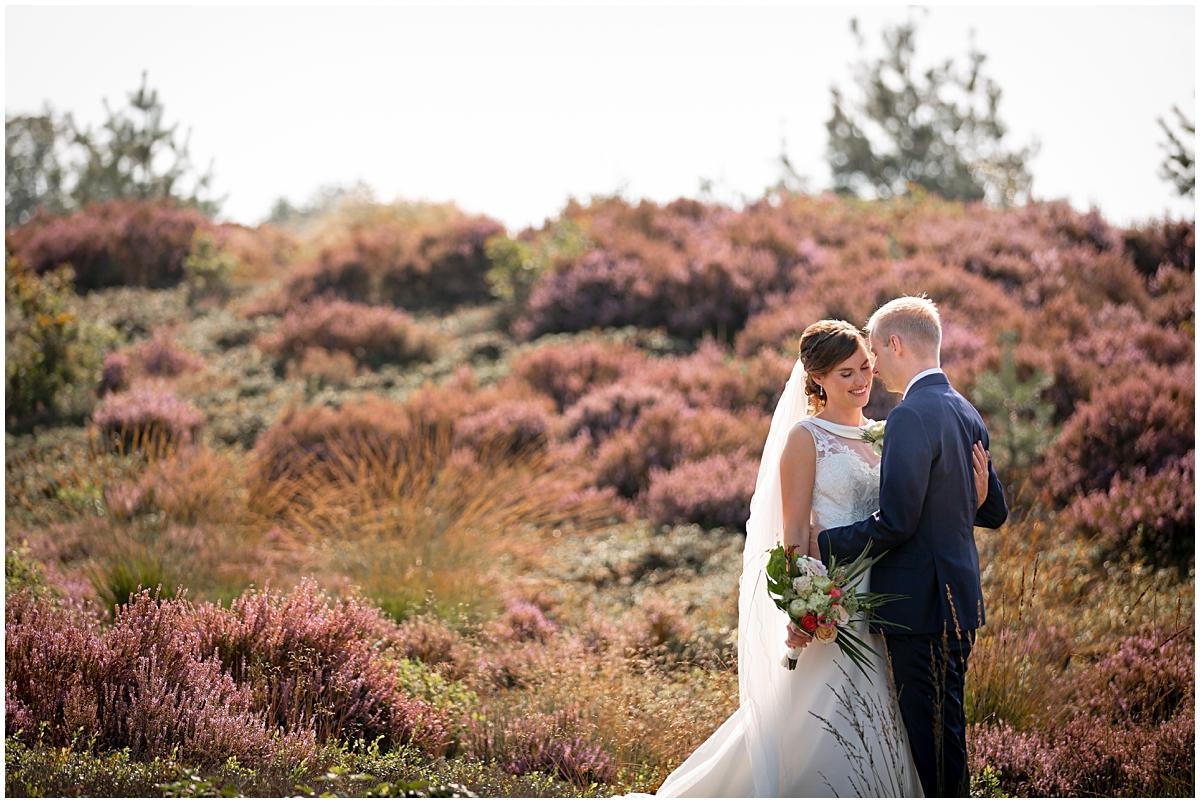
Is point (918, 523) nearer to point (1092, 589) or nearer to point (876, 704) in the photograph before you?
point (876, 704)

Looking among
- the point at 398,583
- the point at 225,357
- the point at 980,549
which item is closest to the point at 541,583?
the point at 398,583

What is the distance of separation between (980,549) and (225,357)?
900cm

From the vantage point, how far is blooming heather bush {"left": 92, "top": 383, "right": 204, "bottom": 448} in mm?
9547

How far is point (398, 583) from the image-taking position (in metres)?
6.36

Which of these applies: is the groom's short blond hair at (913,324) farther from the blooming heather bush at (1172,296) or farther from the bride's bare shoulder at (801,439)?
the blooming heather bush at (1172,296)

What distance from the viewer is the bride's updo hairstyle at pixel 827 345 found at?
4016 mm

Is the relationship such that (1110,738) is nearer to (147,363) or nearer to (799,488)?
(799,488)

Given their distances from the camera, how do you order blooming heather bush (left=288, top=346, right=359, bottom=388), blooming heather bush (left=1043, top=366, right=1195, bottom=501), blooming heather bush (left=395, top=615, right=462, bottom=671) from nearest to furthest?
blooming heather bush (left=395, top=615, right=462, bottom=671)
blooming heather bush (left=1043, top=366, right=1195, bottom=501)
blooming heather bush (left=288, top=346, right=359, bottom=388)

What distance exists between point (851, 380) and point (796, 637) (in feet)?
3.29

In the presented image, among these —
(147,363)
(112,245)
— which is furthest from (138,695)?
(112,245)

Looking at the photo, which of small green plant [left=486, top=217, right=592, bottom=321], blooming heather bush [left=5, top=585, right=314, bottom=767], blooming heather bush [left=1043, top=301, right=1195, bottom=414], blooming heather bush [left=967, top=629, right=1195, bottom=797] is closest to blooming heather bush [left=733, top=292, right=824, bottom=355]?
blooming heather bush [left=1043, top=301, right=1195, bottom=414]

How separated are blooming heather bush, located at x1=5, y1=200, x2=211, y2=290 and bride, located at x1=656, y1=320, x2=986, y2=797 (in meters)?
13.2

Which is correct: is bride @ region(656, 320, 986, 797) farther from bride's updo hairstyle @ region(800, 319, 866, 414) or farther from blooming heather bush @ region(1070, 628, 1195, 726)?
blooming heather bush @ region(1070, 628, 1195, 726)

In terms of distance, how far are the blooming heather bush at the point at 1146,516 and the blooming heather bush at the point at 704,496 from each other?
7.73ft
